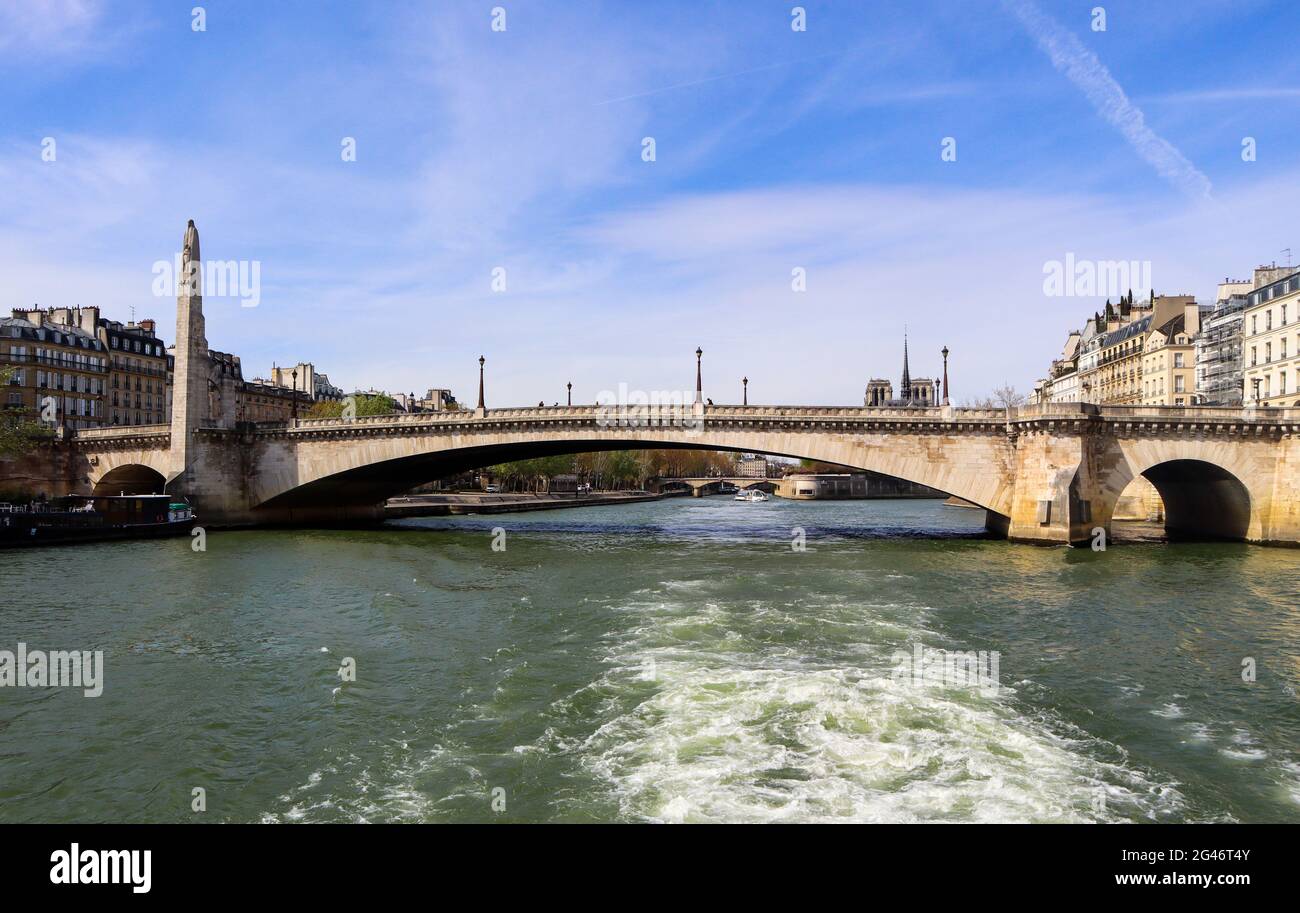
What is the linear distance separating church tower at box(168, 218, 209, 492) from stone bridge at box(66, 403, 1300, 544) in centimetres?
40

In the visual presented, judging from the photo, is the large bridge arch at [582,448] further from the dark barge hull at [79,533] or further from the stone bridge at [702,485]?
the stone bridge at [702,485]

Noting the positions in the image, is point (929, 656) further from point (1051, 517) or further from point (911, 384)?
point (911, 384)

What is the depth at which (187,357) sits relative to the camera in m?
48.1

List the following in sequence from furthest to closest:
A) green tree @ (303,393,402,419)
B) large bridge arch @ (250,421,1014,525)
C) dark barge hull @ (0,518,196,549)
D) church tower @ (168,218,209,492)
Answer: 1. green tree @ (303,393,402,419)
2. church tower @ (168,218,209,492)
3. large bridge arch @ (250,421,1014,525)
4. dark barge hull @ (0,518,196,549)

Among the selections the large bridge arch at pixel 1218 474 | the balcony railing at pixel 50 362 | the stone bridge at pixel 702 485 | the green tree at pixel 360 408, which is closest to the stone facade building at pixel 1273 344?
the large bridge arch at pixel 1218 474

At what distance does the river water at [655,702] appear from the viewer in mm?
9086

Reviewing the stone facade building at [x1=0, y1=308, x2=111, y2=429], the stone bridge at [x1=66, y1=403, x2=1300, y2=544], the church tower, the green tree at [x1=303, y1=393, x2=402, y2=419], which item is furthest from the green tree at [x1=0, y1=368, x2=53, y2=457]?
the green tree at [x1=303, y1=393, x2=402, y2=419]

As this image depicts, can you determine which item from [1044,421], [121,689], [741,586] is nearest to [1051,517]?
[1044,421]

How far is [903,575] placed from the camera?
2798cm

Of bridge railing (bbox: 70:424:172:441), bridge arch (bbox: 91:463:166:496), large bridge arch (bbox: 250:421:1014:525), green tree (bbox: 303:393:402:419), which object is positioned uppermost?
green tree (bbox: 303:393:402:419)

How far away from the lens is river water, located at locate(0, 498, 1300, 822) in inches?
358

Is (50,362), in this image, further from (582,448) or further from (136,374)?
(582,448)

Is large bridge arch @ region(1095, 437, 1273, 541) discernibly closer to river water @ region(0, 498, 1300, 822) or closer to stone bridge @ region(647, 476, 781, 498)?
river water @ region(0, 498, 1300, 822)
